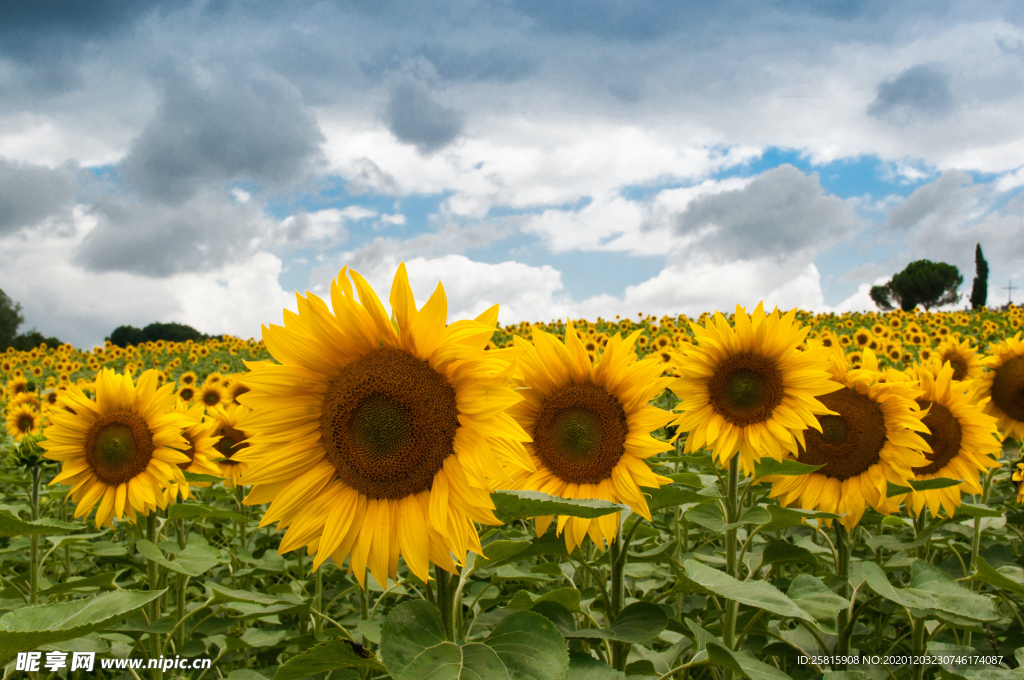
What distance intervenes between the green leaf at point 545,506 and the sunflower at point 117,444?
2.80 meters

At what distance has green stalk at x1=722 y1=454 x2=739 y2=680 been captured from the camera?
258 cm

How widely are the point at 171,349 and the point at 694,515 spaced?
2354 cm

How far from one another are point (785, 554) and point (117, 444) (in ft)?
12.3

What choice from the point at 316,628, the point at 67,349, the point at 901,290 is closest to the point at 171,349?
the point at 67,349

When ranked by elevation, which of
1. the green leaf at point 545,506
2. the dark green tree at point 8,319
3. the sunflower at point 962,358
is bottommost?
the green leaf at point 545,506

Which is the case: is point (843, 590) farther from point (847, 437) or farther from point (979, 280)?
point (979, 280)

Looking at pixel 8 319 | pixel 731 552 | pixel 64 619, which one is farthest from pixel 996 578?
pixel 8 319

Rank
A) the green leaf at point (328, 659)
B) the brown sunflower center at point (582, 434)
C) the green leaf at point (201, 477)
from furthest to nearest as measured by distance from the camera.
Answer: the green leaf at point (201, 477), the brown sunflower center at point (582, 434), the green leaf at point (328, 659)

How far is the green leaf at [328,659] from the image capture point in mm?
1705

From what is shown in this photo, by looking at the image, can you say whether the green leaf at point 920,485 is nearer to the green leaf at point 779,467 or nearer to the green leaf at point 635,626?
the green leaf at point 779,467

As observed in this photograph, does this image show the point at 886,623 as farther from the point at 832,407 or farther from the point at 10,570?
the point at 10,570

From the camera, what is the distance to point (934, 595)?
8.11ft

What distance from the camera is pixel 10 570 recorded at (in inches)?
214

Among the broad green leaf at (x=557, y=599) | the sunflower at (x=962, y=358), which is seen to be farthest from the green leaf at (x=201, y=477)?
the sunflower at (x=962, y=358)
